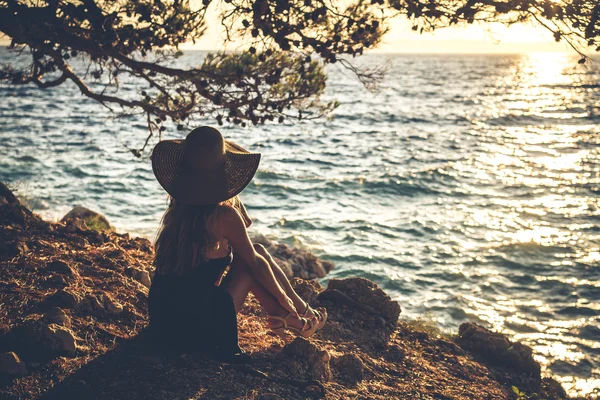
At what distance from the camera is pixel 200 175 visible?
381cm

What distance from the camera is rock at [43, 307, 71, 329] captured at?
4148 mm

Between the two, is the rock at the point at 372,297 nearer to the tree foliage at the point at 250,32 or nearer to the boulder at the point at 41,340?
the tree foliage at the point at 250,32

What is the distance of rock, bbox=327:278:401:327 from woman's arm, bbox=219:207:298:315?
198 cm

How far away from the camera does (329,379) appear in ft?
14.7

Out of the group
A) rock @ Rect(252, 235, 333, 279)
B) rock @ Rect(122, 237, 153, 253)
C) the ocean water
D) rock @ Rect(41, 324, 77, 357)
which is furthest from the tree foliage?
rock @ Rect(252, 235, 333, 279)

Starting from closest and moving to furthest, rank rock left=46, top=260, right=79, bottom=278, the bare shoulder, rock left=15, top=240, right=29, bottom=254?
the bare shoulder → rock left=46, top=260, right=79, bottom=278 → rock left=15, top=240, right=29, bottom=254

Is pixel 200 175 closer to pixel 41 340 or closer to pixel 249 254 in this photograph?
pixel 249 254

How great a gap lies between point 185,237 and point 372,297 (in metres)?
2.96

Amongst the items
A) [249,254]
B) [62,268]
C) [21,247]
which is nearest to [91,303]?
[62,268]

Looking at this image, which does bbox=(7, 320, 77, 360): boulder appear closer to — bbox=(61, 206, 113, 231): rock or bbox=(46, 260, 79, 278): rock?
bbox=(46, 260, 79, 278): rock

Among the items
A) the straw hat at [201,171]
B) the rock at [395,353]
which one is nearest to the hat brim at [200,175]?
the straw hat at [201,171]

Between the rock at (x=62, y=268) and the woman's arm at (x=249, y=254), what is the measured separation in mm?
1933

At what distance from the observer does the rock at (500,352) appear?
247 inches

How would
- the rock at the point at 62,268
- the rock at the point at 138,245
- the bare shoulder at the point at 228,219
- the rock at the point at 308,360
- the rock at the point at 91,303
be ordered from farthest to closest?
the rock at the point at 138,245 < the rock at the point at 62,268 < the rock at the point at 91,303 < the rock at the point at 308,360 < the bare shoulder at the point at 228,219
